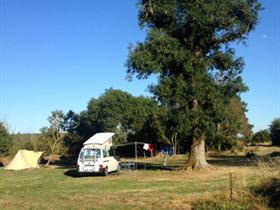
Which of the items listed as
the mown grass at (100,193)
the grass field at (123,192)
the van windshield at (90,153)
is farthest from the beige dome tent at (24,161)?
the mown grass at (100,193)

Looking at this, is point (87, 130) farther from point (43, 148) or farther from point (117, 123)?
point (43, 148)

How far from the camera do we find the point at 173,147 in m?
63.7

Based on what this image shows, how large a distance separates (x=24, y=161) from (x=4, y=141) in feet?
50.3

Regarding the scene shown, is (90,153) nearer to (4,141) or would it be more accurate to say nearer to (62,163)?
(62,163)

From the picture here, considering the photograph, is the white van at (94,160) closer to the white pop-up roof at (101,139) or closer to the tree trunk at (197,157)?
the white pop-up roof at (101,139)

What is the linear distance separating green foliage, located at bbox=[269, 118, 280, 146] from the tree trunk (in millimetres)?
58055

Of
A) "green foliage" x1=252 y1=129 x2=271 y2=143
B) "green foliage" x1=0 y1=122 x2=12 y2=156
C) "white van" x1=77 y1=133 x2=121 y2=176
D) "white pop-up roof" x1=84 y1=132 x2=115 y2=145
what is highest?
"green foliage" x1=252 y1=129 x2=271 y2=143

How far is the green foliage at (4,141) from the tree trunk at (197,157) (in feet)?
97.7

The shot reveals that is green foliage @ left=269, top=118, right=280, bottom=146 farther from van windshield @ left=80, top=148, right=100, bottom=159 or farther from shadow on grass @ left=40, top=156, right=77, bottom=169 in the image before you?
van windshield @ left=80, top=148, right=100, bottom=159

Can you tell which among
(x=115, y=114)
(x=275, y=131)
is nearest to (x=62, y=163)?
(x=115, y=114)

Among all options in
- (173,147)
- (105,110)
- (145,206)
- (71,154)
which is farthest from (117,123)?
(145,206)

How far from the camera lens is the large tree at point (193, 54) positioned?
3300cm

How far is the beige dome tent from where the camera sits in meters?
Answer: 43.9

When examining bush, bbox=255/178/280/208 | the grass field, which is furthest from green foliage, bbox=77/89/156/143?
bush, bbox=255/178/280/208
